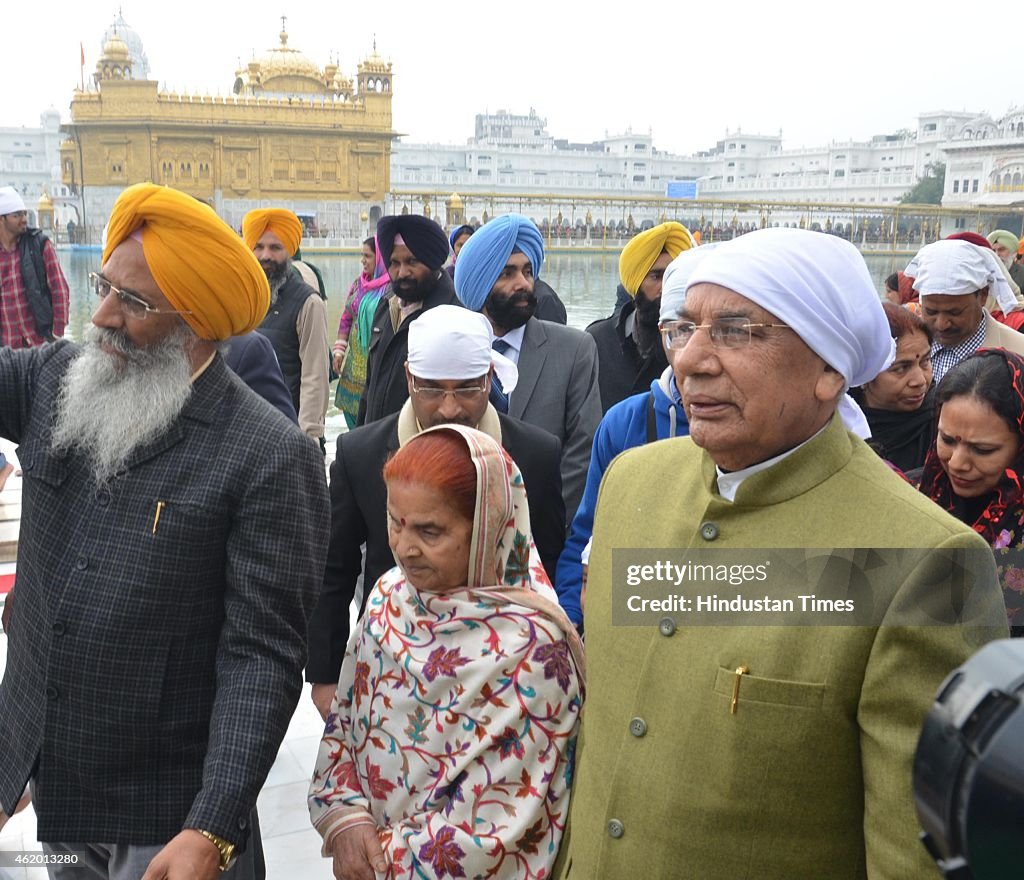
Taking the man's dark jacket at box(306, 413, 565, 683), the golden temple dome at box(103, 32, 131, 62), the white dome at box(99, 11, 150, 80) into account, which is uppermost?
the white dome at box(99, 11, 150, 80)

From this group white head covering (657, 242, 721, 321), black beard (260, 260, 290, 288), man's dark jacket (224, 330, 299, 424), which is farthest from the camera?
black beard (260, 260, 290, 288)

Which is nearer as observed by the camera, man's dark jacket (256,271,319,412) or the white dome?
man's dark jacket (256,271,319,412)

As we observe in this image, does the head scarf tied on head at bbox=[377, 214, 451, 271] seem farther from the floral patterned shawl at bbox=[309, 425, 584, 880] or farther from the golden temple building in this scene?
the golden temple building

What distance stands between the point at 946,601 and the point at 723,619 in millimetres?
239

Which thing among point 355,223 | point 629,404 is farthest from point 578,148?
point 629,404

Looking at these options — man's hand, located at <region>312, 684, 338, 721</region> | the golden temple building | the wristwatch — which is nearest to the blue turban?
man's hand, located at <region>312, 684, 338, 721</region>

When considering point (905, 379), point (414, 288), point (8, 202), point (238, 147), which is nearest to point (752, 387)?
point (905, 379)

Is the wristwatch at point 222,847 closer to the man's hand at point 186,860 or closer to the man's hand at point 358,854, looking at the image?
the man's hand at point 186,860

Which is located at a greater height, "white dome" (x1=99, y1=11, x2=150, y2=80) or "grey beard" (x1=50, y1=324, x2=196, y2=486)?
"white dome" (x1=99, y1=11, x2=150, y2=80)

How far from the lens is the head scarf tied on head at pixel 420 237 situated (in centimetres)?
330

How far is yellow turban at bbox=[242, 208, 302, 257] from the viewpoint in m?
4.25

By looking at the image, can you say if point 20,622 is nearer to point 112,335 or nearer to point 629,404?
point 112,335

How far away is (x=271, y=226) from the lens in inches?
168

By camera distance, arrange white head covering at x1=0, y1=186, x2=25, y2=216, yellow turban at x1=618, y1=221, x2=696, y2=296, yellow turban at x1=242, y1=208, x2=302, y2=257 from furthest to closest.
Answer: white head covering at x1=0, y1=186, x2=25, y2=216 → yellow turban at x1=242, y1=208, x2=302, y2=257 → yellow turban at x1=618, y1=221, x2=696, y2=296
